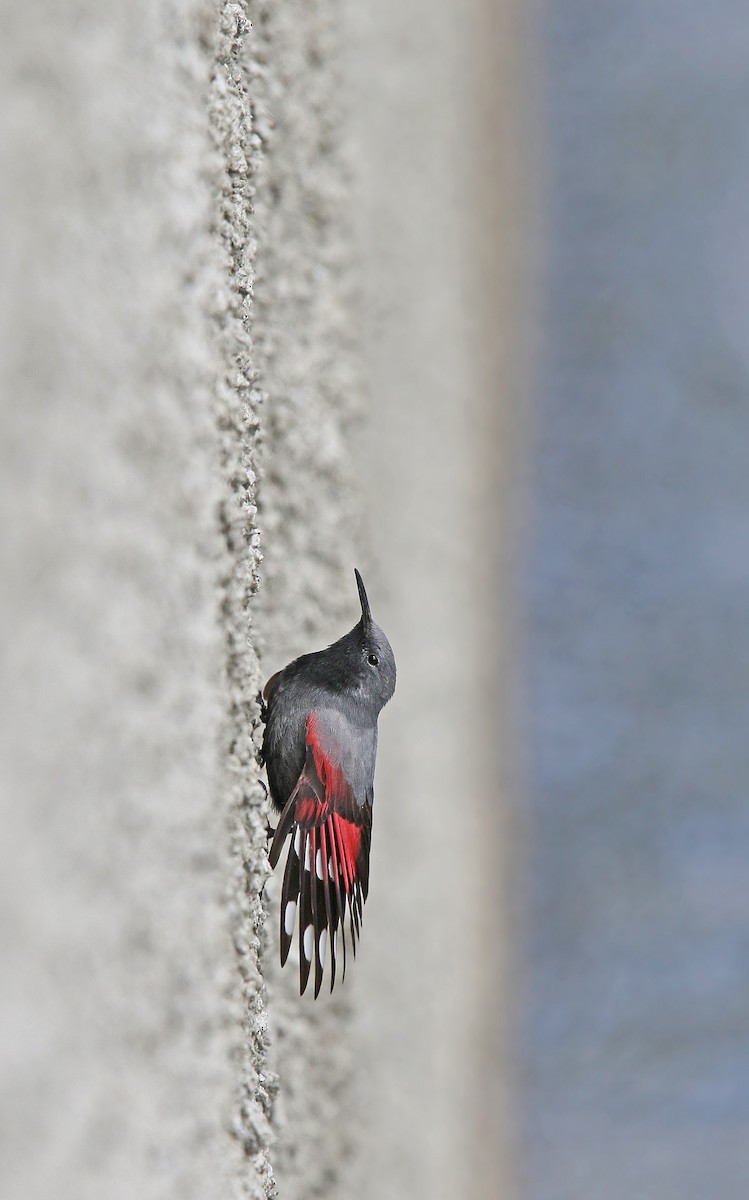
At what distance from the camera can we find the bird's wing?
982 millimetres

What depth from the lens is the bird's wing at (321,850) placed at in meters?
0.98

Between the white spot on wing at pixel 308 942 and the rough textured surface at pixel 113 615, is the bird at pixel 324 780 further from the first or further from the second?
the rough textured surface at pixel 113 615

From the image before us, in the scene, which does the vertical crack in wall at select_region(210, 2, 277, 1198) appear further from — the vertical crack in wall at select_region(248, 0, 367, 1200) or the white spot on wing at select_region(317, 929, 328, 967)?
the vertical crack in wall at select_region(248, 0, 367, 1200)

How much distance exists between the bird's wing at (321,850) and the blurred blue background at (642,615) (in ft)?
4.71

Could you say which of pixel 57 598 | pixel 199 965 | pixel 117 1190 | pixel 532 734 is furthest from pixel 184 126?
pixel 532 734

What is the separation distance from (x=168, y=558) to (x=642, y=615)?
183 centimetres

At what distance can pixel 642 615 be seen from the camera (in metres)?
2.46

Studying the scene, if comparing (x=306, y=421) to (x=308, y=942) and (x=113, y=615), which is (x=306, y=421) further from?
(x=113, y=615)

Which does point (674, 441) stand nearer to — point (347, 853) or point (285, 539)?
point (285, 539)

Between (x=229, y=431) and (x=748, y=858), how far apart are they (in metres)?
1.80

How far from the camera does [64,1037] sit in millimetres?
640

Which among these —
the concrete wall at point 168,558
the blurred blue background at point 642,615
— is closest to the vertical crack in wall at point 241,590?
the concrete wall at point 168,558

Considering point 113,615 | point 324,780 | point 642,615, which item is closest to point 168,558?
point 113,615

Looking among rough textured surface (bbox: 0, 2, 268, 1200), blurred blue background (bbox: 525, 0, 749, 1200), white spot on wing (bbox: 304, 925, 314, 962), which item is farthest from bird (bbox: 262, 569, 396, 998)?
blurred blue background (bbox: 525, 0, 749, 1200)
